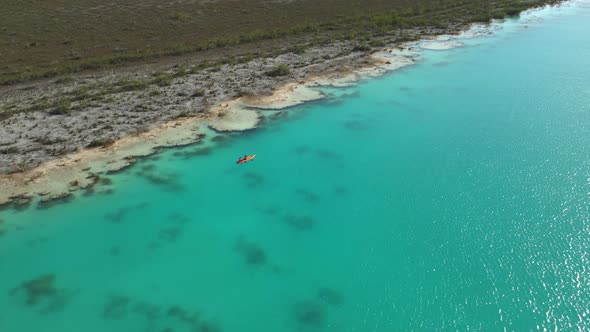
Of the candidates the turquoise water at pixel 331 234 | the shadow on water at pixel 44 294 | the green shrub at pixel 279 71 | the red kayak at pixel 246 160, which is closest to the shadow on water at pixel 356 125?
the turquoise water at pixel 331 234

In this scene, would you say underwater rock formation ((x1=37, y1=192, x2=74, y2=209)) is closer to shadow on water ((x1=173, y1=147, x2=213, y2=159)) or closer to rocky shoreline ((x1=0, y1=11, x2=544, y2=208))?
rocky shoreline ((x1=0, y1=11, x2=544, y2=208))

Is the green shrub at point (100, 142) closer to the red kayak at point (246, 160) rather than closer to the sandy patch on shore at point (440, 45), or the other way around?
the red kayak at point (246, 160)

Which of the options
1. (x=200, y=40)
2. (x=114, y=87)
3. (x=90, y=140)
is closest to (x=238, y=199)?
(x=90, y=140)

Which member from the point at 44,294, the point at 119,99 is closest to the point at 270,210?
the point at 44,294

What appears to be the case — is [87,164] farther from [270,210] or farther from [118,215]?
[270,210]

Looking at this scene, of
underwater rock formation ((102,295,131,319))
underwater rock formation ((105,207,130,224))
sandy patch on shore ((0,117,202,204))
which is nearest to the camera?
underwater rock formation ((102,295,131,319))

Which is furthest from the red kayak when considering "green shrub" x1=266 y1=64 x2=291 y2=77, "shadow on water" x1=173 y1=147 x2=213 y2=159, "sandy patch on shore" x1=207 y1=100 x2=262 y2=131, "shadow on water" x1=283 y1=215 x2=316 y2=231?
"green shrub" x1=266 y1=64 x2=291 y2=77
